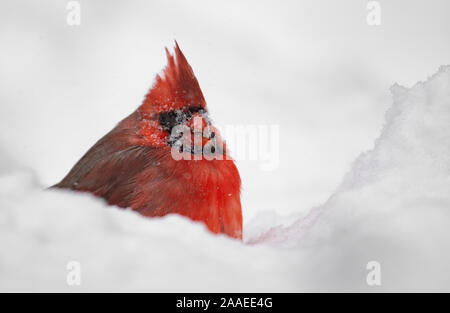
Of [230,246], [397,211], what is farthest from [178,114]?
[397,211]

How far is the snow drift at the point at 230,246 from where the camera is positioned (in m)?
1.26

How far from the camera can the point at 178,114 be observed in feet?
5.28

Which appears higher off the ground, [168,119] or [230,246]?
[168,119]

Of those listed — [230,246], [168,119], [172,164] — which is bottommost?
[230,246]

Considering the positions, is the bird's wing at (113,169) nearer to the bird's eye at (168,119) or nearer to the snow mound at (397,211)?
the bird's eye at (168,119)

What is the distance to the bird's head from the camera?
1611 millimetres

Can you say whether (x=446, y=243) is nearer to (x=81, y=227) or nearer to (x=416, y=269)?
(x=416, y=269)

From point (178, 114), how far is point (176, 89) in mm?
77

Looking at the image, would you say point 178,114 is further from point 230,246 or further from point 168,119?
point 230,246

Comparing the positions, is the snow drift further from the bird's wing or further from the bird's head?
the bird's head

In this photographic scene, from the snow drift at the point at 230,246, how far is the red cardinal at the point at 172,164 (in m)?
0.06

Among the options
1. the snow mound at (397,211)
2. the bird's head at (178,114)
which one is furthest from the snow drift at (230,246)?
the bird's head at (178,114)

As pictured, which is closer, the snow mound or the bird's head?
the snow mound

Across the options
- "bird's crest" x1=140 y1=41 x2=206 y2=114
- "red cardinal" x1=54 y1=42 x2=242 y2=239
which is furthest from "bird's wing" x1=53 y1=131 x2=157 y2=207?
"bird's crest" x1=140 y1=41 x2=206 y2=114
